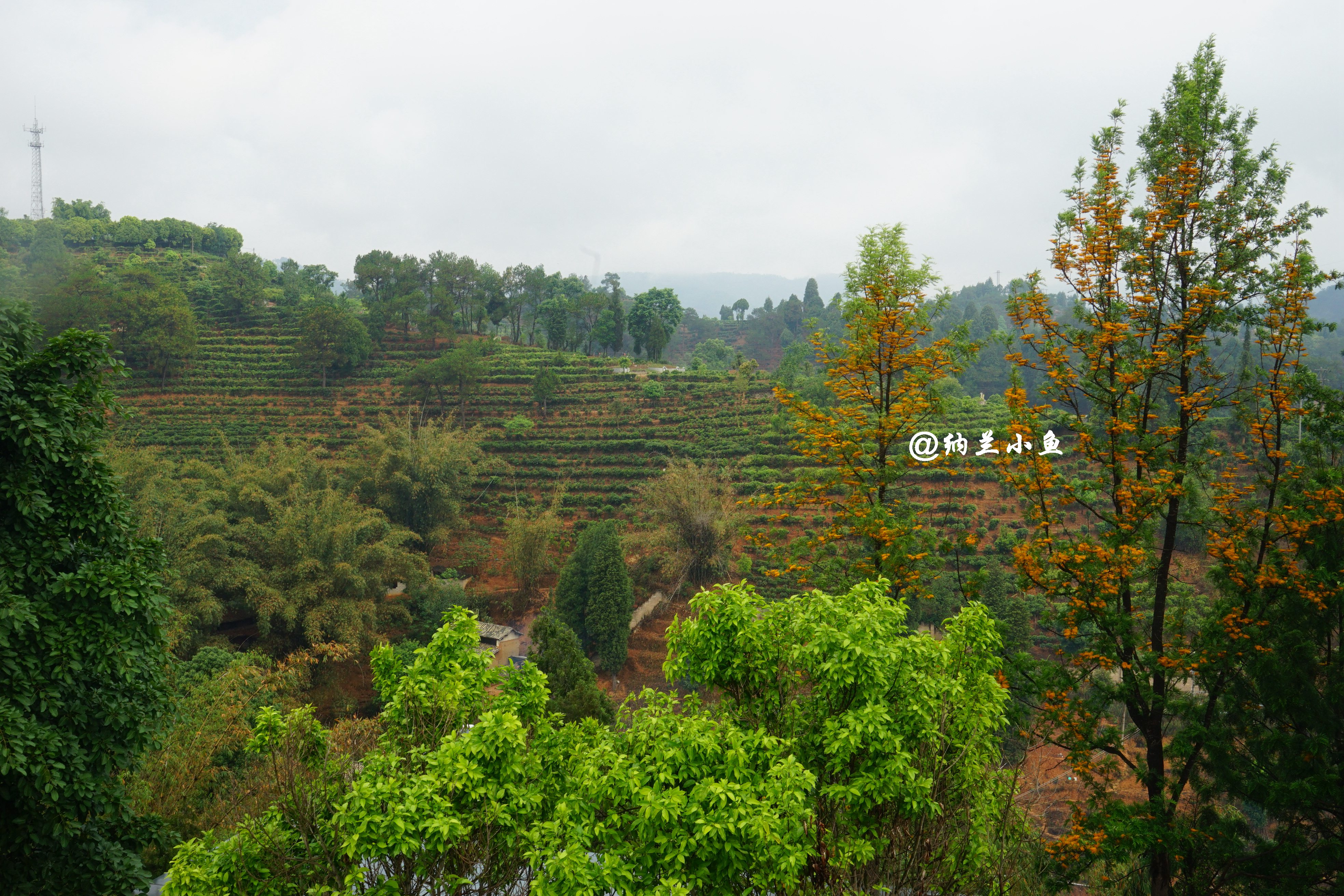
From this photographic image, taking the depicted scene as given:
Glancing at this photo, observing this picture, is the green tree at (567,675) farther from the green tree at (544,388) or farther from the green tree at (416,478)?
the green tree at (544,388)

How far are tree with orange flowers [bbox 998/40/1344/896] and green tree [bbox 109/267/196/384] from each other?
1416 inches

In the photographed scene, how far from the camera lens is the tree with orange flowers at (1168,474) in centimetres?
570

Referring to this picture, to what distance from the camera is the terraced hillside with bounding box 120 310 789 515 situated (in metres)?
28.3

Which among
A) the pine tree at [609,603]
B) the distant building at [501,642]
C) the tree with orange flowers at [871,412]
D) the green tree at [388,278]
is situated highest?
the green tree at [388,278]

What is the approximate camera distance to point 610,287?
237 feet

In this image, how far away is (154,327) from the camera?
104ft

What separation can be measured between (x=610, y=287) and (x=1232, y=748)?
70.1m

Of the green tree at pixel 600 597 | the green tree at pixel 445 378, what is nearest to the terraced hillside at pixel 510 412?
the green tree at pixel 445 378

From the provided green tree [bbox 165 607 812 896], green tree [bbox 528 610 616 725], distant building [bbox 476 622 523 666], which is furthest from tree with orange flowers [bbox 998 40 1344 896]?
distant building [bbox 476 622 523 666]

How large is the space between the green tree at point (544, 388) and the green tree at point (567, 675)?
69.1 ft

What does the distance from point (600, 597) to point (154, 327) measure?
27.4 m

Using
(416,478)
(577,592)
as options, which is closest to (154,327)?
(416,478)

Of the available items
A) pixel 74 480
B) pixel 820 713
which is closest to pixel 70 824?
pixel 74 480

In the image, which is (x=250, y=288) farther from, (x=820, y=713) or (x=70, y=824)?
(x=820, y=713)
